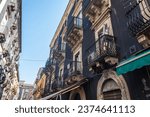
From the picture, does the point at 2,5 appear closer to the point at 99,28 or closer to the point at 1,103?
the point at 99,28

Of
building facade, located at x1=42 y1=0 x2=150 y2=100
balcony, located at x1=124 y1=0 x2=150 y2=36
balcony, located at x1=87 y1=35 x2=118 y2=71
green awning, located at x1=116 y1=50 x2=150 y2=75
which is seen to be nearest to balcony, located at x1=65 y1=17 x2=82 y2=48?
building facade, located at x1=42 y1=0 x2=150 y2=100

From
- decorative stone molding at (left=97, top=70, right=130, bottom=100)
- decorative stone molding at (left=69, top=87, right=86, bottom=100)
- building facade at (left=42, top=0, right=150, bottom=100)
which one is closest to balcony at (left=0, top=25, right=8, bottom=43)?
building facade at (left=42, top=0, right=150, bottom=100)

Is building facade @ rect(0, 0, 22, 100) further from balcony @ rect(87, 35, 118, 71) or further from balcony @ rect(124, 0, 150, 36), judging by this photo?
balcony @ rect(124, 0, 150, 36)

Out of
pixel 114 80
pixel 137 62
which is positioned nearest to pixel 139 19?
pixel 137 62

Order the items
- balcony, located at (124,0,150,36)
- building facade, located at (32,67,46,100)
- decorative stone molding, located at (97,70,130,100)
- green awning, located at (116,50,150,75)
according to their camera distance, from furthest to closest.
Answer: building facade, located at (32,67,46,100), decorative stone molding, located at (97,70,130,100), balcony, located at (124,0,150,36), green awning, located at (116,50,150,75)

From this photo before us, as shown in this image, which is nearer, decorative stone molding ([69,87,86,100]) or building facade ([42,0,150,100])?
building facade ([42,0,150,100])

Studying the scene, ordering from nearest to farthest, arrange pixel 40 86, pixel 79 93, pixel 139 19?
1. pixel 139 19
2. pixel 79 93
3. pixel 40 86

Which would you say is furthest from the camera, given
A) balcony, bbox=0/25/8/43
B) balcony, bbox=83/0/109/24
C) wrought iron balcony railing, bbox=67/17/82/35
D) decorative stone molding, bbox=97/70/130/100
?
balcony, bbox=0/25/8/43

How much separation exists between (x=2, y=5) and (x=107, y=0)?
33.2ft

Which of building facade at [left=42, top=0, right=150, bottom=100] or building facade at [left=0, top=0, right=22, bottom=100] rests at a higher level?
building facade at [left=0, top=0, right=22, bottom=100]

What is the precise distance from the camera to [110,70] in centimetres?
717

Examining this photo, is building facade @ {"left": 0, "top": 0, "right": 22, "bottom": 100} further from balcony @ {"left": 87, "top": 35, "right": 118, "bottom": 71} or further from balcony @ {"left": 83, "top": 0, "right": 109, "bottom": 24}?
balcony @ {"left": 87, "top": 35, "right": 118, "bottom": 71}

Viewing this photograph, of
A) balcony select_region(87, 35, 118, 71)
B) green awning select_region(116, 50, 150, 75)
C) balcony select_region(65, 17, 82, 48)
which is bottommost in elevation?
green awning select_region(116, 50, 150, 75)

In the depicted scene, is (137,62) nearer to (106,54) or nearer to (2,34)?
(106,54)
